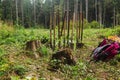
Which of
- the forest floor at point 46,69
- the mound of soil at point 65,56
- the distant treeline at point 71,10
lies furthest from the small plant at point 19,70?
the distant treeline at point 71,10

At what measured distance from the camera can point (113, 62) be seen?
25.4 feet

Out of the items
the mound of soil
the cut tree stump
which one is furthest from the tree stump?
the cut tree stump

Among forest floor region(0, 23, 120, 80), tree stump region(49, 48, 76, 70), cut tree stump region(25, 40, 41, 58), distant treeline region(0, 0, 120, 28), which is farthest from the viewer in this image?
distant treeline region(0, 0, 120, 28)

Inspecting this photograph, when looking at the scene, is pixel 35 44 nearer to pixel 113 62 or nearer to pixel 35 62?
pixel 35 62

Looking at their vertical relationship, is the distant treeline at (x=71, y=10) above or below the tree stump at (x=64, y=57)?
above

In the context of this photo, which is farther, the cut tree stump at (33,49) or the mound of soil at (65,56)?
the cut tree stump at (33,49)

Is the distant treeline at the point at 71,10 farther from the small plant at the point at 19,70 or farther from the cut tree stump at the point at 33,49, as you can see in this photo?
the small plant at the point at 19,70

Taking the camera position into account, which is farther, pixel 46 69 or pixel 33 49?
pixel 33 49

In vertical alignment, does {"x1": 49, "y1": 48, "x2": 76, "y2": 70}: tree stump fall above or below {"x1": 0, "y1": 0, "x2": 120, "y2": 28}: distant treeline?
below

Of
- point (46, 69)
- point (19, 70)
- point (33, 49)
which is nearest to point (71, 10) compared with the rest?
point (33, 49)

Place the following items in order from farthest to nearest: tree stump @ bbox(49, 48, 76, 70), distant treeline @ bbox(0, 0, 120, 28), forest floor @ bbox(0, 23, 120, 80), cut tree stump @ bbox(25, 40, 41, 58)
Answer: distant treeline @ bbox(0, 0, 120, 28) → cut tree stump @ bbox(25, 40, 41, 58) → tree stump @ bbox(49, 48, 76, 70) → forest floor @ bbox(0, 23, 120, 80)

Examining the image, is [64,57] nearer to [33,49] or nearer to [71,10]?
[33,49]

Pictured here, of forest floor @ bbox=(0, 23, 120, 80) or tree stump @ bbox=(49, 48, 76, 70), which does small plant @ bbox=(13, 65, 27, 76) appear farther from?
tree stump @ bbox=(49, 48, 76, 70)

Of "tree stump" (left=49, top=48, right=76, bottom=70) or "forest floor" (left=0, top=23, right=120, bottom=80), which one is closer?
"forest floor" (left=0, top=23, right=120, bottom=80)
